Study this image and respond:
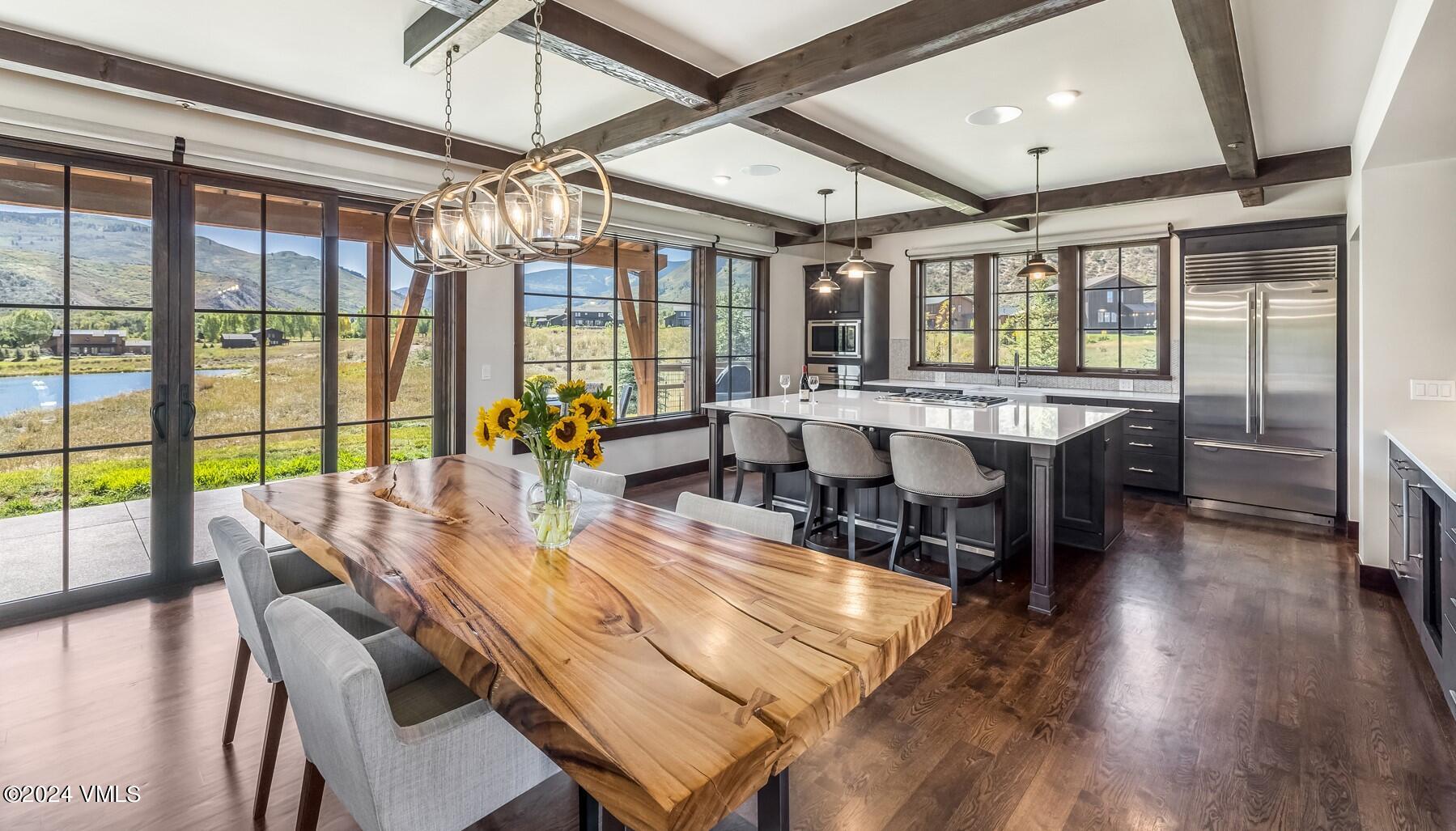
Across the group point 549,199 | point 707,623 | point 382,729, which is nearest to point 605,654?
point 707,623

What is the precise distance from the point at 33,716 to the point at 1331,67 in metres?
5.63

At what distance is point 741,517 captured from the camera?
2.15 meters

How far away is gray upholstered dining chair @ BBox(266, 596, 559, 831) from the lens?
1148mm

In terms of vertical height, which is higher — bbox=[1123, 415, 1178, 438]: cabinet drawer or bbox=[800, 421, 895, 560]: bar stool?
bbox=[1123, 415, 1178, 438]: cabinet drawer

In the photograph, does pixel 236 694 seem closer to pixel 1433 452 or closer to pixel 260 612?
pixel 260 612

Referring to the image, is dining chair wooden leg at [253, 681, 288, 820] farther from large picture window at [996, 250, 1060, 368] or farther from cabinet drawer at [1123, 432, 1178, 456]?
large picture window at [996, 250, 1060, 368]

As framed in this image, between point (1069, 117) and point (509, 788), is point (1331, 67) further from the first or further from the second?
point (509, 788)

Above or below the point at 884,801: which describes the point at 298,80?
above

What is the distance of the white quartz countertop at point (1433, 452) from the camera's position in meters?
2.38

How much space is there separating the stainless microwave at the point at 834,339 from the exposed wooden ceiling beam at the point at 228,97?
395 cm

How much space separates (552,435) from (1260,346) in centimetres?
535

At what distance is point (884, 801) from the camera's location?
1.91 m

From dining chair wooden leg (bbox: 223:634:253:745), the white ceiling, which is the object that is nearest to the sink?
the white ceiling

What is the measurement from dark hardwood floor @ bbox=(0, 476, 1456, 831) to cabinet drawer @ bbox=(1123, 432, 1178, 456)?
200 centimetres
